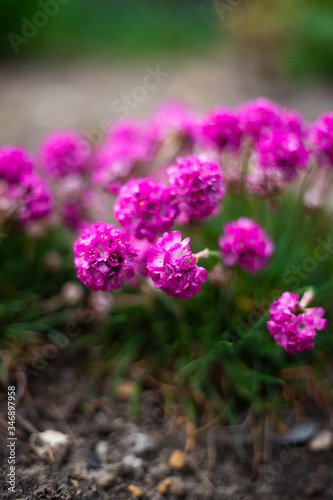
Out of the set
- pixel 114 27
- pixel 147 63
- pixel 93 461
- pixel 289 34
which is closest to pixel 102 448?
pixel 93 461

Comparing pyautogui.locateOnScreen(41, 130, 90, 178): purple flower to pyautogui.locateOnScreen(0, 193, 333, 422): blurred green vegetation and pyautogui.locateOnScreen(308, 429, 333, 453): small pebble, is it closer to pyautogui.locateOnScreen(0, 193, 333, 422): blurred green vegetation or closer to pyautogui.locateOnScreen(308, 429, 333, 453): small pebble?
pyautogui.locateOnScreen(0, 193, 333, 422): blurred green vegetation

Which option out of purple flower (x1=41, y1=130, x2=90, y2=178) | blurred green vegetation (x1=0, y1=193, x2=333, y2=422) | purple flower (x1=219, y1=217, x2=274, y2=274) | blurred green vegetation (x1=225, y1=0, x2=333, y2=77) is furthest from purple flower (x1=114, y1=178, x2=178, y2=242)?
blurred green vegetation (x1=225, y1=0, x2=333, y2=77)

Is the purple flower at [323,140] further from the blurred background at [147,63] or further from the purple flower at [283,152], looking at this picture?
the blurred background at [147,63]

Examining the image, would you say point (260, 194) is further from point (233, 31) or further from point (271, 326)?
point (233, 31)

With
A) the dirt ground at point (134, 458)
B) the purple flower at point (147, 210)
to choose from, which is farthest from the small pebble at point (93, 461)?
the purple flower at point (147, 210)

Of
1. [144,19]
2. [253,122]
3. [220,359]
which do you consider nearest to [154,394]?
[220,359]

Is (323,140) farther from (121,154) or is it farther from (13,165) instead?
(13,165)
